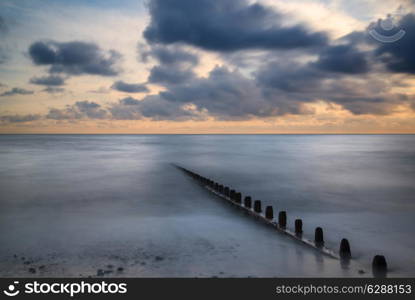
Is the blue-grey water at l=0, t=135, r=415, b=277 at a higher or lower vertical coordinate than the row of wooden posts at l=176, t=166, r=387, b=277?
lower

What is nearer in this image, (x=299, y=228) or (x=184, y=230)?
(x=299, y=228)

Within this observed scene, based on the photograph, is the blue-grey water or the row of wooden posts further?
the blue-grey water

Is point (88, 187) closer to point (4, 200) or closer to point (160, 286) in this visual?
point (4, 200)

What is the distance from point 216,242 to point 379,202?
13.8m

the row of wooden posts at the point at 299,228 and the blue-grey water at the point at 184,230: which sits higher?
the row of wooden posts at the point at 299,228

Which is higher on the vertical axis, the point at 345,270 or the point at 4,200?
the point at 345,270

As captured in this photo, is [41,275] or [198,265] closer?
[41,275]

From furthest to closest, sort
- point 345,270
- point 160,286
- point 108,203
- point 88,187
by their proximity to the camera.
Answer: point 88,187 → point 108,203 → point 345,270 → point 160,286

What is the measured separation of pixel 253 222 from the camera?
12.9 meters

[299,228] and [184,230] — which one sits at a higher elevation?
[299,228]

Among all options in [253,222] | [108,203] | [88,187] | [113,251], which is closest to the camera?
[113,251]

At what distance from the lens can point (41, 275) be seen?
839 centimetres

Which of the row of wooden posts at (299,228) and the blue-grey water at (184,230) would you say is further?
the blue-grey water at (184,230)

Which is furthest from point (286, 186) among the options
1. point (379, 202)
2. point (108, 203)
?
point (108, 203)
